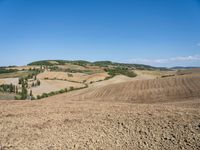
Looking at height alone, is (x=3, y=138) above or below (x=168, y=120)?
below

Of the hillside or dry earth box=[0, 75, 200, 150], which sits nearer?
dry earth box=[0, 75, 200, 150]

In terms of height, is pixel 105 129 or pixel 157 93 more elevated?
pixel 105 129

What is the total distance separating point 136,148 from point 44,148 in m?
4.84

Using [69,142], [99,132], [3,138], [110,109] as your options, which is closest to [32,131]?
[3,138]

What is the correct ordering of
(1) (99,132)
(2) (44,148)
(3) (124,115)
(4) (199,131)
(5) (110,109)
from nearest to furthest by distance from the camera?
1. (4) (199,131)
2. (2) (44,148)
3. (1) (99,132)
4. (3) (124,115)
5. (5) (110,109)

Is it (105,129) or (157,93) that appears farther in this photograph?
(157,93)

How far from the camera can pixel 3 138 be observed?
44.2ft

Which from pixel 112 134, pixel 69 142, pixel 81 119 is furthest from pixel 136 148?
pixel 81 119

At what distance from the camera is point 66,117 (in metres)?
15.4

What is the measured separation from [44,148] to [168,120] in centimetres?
696

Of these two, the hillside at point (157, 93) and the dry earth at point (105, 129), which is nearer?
the dry earth at point (105, 129)

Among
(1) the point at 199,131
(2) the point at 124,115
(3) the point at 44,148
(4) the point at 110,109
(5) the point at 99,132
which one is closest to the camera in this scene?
(1) the point at 199,131

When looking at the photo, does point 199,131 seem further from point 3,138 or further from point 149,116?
point 3,138

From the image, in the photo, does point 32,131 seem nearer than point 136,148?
No
